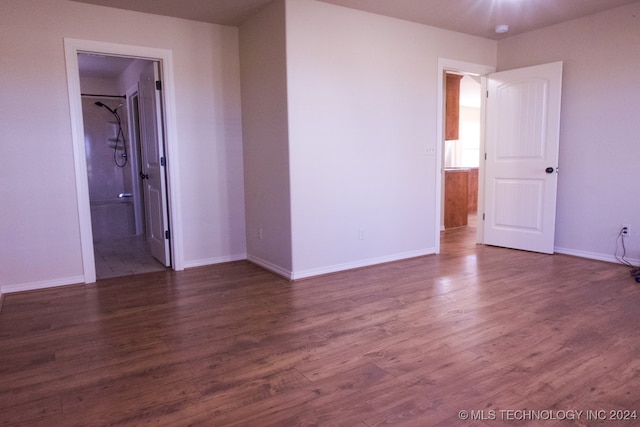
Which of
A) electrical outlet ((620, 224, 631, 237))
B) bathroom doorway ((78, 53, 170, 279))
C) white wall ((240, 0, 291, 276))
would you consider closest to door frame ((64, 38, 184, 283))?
white wall ((240, 0, 291, 276))

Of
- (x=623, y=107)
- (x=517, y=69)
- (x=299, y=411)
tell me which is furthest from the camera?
(x=517, y=69)

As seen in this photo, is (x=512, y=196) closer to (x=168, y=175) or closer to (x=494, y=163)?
(x=494, y=163)

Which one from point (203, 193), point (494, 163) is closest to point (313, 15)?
point (203, 193)

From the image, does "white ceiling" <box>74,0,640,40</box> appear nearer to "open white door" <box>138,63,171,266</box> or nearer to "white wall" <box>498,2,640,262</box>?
"white wall" <box>498,2,640,262</box>

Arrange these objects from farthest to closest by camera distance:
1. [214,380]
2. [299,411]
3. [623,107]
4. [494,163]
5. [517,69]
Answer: [494,163] → [517,69] → [623,107] → [214,380] → [299,411]

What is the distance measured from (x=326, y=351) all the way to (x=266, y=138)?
2.27m

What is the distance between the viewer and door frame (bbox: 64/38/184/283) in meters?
3.58

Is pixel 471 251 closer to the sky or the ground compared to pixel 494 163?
closer to the ground

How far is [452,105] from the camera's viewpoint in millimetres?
6309

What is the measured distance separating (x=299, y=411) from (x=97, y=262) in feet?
11.9

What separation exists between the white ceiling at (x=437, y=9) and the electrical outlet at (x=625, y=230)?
209 cm

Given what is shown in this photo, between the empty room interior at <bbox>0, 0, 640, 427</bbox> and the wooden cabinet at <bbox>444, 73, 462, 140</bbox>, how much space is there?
121 centimetres

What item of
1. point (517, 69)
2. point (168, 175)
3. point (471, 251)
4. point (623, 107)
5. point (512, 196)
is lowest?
point (471, 251)

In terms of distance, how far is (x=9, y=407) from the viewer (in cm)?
185
